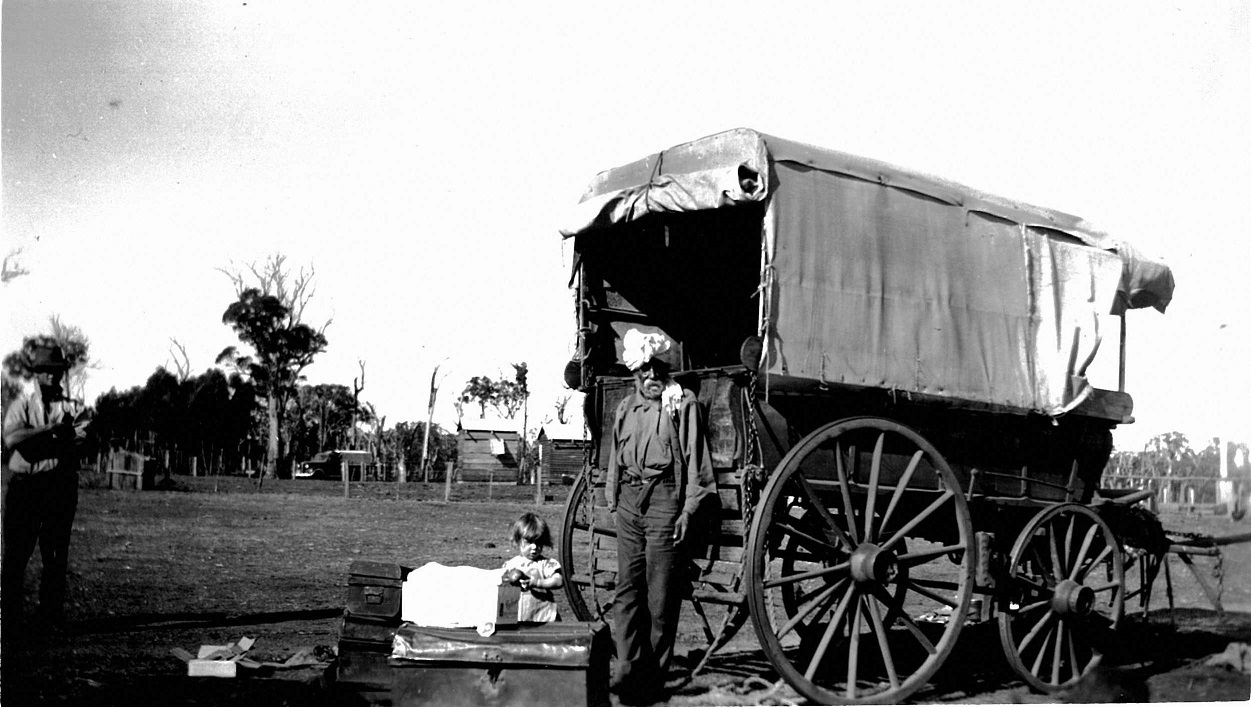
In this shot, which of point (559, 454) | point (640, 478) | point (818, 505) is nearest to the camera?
point (818, 505)

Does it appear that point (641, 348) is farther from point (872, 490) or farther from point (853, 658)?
point (853, 658)

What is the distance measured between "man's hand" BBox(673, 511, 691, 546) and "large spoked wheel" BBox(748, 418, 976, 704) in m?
0.39

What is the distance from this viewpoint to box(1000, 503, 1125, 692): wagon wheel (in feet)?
23.1

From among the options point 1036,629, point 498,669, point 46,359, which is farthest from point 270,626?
point 1036,629

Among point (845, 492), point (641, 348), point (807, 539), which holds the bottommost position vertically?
point (807, 539)

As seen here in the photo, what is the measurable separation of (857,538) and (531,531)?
6.59 ft

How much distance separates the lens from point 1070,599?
724 centimetres

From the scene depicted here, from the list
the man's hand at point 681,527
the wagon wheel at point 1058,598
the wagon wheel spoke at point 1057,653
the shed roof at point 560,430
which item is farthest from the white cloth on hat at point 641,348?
the shed roof at point 560,430

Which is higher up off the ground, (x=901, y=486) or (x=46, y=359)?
(x=46, y=359)

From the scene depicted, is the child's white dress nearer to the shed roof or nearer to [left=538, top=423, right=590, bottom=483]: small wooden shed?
[left=538, top=423, right=590, bottom=483]: small wooden shed

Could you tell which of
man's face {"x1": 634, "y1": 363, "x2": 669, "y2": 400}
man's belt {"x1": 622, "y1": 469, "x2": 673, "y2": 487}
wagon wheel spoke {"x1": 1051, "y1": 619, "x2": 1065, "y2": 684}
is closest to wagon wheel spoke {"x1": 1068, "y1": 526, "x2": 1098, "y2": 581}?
wagon wheel spoke {"x1": 1051, "y1": 619, "x2": 1065, "y2": 684}

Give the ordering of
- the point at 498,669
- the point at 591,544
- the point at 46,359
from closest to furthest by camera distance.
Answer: the point at 498,669, the point at 591,544, the point at 46,359

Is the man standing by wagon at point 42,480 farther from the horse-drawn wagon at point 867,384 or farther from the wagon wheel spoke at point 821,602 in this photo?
the wagon wheel spoke at point 821,602

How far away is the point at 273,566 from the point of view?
1256cm
